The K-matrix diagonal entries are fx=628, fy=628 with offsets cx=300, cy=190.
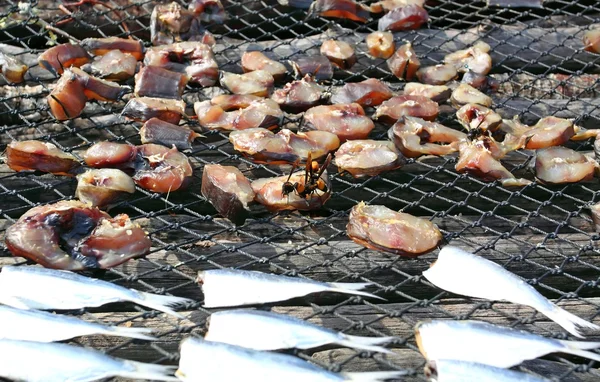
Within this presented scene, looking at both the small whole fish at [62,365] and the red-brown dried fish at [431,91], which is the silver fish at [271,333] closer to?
the small whole fish at [62,365]

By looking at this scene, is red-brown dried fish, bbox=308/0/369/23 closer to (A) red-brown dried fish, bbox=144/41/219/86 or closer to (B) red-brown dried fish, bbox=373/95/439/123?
(A) red-brown dried fish, bbox=144/41/219/86

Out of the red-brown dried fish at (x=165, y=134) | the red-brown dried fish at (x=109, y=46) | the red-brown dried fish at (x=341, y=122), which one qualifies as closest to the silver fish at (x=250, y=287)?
the red-brown dried fish at (x=165, y=134)

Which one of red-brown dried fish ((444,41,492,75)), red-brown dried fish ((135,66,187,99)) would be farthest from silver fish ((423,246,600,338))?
red-brown dried fish ((135,66,187,99))

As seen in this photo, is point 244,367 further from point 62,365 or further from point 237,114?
point 237,114

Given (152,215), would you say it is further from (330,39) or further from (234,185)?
(330,39)

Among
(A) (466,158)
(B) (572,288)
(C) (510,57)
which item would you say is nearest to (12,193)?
(A) (466,158)

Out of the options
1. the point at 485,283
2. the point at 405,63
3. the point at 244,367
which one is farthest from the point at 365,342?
the point at 405,63
